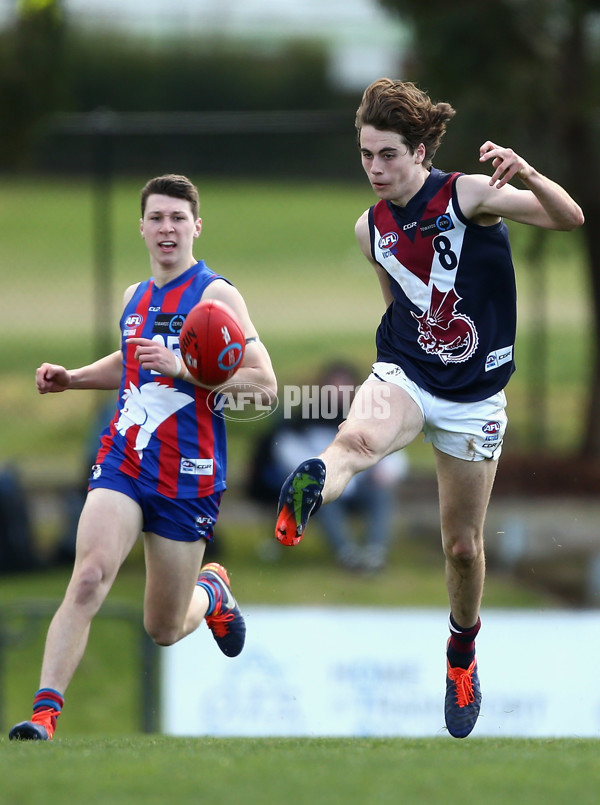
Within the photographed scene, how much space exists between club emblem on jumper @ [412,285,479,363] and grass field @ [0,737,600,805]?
1.50 metres

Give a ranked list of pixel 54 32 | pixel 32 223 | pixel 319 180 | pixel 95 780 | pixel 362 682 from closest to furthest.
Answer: pixel 95 780, pixel 362 682, pixel 54 32, pixel 319 180, pixel 32 223

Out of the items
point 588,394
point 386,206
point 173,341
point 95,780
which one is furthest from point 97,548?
point 588,394

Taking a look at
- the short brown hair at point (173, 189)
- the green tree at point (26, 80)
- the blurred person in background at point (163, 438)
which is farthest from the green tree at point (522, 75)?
the blurred person in background at point (163, 438)

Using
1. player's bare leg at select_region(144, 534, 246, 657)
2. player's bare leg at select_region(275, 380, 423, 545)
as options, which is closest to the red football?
player's bare leg at select_region(275, 380, 423, 545)

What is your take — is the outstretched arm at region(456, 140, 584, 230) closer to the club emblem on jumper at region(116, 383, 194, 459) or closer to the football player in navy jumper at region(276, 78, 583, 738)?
the football player in navy jumper at region(276, 78, 583, 738)

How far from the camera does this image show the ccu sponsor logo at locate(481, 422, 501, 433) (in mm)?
5086

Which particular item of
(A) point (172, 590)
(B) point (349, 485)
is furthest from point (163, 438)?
(B) point (349, 485)

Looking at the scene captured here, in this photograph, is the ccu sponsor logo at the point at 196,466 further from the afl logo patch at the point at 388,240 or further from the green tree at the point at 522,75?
the green tree at the point at 522,75

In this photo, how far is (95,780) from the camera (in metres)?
3.72

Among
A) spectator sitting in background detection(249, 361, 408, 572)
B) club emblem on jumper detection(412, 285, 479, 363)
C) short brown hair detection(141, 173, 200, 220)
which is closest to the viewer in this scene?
club emblem on jumper detection(412, 285, 479, 363)

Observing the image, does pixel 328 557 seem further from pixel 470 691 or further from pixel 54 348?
pixel 54 348

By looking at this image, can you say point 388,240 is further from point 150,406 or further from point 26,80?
point 26,80

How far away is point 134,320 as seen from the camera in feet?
17.4

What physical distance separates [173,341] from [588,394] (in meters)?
7.93
